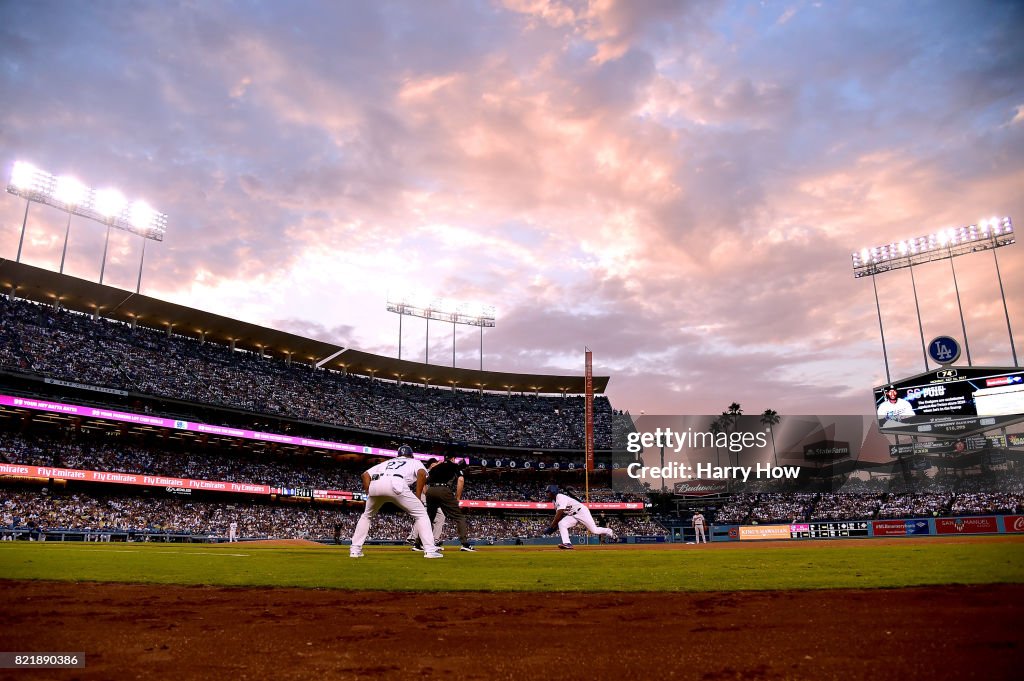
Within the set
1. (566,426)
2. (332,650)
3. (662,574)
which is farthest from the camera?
(566,426)

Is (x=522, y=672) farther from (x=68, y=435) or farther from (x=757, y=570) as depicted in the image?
(x=68, y=435)

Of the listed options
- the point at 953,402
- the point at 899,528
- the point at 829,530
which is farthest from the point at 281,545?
the point at 953,402

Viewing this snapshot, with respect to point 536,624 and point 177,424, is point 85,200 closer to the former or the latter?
point 177,424

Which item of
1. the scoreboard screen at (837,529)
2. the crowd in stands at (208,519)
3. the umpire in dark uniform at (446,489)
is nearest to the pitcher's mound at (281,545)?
the crowd in stands at (208,519)

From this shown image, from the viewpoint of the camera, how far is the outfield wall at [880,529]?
3644 cm

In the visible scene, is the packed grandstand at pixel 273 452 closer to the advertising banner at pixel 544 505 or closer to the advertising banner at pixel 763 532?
the advertising banner at pixel 544 505

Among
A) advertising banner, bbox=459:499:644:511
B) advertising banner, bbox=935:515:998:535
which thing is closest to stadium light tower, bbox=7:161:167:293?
advertising banner, bbox=459:499:644:511

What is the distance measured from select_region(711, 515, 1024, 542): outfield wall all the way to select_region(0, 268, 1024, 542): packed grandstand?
4860 millimetres

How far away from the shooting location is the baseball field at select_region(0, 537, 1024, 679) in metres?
3.66

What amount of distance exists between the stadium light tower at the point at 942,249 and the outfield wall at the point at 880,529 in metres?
11.0

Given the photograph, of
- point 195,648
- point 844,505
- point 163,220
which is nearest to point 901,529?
point 844,505

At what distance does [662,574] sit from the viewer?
862 centimetres

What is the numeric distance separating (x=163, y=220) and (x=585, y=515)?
44.8 meters

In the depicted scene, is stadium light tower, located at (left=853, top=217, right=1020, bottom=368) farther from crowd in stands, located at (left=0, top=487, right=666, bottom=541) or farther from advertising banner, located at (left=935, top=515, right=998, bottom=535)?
crowd in stands, located at (left=0, top=487, right=666, bottom=541)
